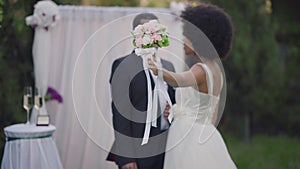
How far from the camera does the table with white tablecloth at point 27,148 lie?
3695 mm

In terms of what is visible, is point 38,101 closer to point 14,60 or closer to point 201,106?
point 14,60

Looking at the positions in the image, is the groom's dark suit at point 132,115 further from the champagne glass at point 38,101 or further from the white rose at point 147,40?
the champagne glass at point 38,101

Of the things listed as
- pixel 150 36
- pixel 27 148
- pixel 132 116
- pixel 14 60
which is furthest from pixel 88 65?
pixel 150 36

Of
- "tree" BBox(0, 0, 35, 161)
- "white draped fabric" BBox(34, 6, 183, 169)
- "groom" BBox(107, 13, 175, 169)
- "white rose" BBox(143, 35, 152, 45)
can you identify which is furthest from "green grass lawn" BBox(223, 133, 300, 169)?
"white rose" BBox(143, 35, 152, 45)

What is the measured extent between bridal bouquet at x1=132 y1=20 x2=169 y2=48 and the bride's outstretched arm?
4.3 inches

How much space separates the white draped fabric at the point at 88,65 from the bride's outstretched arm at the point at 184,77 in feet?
3.93

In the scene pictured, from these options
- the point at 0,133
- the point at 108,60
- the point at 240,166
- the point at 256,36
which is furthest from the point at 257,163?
the point at 0,133

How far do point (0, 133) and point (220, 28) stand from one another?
2181 millimetres

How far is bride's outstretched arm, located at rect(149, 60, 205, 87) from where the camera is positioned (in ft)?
10.0

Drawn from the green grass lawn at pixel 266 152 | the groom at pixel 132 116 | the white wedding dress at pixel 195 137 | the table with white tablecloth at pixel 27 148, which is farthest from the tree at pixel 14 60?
the green grass lawn at pixel 266 152

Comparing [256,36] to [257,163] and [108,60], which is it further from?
[108,60]

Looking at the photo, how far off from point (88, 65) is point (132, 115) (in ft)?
4.22

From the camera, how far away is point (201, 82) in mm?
3227

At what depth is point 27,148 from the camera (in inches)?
146
